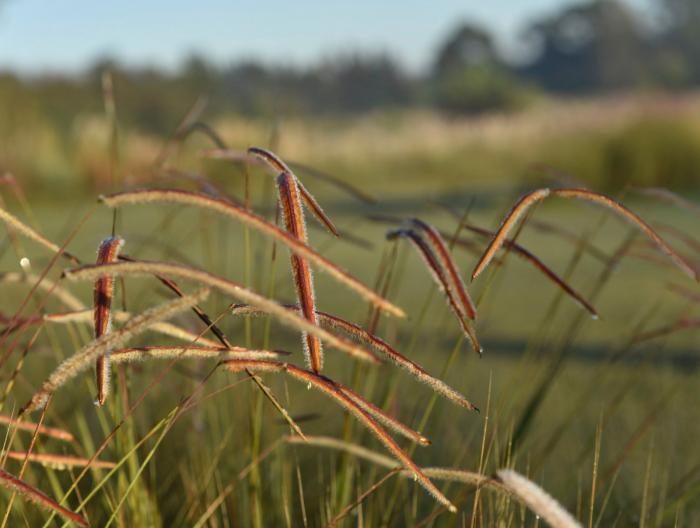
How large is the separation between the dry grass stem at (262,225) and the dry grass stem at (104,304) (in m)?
0.06

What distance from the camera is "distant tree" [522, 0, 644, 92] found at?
42.9 metres

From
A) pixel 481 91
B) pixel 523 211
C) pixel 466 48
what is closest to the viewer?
pixel 523 211

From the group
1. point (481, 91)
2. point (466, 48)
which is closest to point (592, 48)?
point (466, 48)

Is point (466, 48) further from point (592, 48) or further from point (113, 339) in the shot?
point (113, 339)

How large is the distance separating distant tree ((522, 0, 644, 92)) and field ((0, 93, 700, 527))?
39.0 meters

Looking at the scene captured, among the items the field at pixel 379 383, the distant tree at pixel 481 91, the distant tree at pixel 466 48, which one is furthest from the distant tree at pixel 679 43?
the field at pixel 379 383

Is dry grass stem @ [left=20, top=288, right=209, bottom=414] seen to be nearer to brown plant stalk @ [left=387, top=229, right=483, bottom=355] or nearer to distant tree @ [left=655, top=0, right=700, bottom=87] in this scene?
brown plant stalk @ [left=387, top=229, right=483, bottom=355]

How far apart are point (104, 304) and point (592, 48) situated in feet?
152

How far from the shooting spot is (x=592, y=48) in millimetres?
44250

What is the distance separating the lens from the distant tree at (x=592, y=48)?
42.9 meters

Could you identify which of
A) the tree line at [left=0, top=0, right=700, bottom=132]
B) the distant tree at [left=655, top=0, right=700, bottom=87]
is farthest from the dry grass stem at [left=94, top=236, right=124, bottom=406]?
the distant tree at [left=655, top=0, right=700, bottom=87]

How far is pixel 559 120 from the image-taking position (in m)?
10.3

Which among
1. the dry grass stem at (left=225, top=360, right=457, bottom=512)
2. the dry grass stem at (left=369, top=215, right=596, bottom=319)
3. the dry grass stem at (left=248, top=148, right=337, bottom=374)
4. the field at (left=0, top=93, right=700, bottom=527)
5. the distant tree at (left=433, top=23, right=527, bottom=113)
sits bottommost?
the distant tree at (left=433, top=23, right=527, bottom=113)

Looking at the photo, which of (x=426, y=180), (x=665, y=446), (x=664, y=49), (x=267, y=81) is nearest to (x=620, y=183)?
(x=426, y=180)
